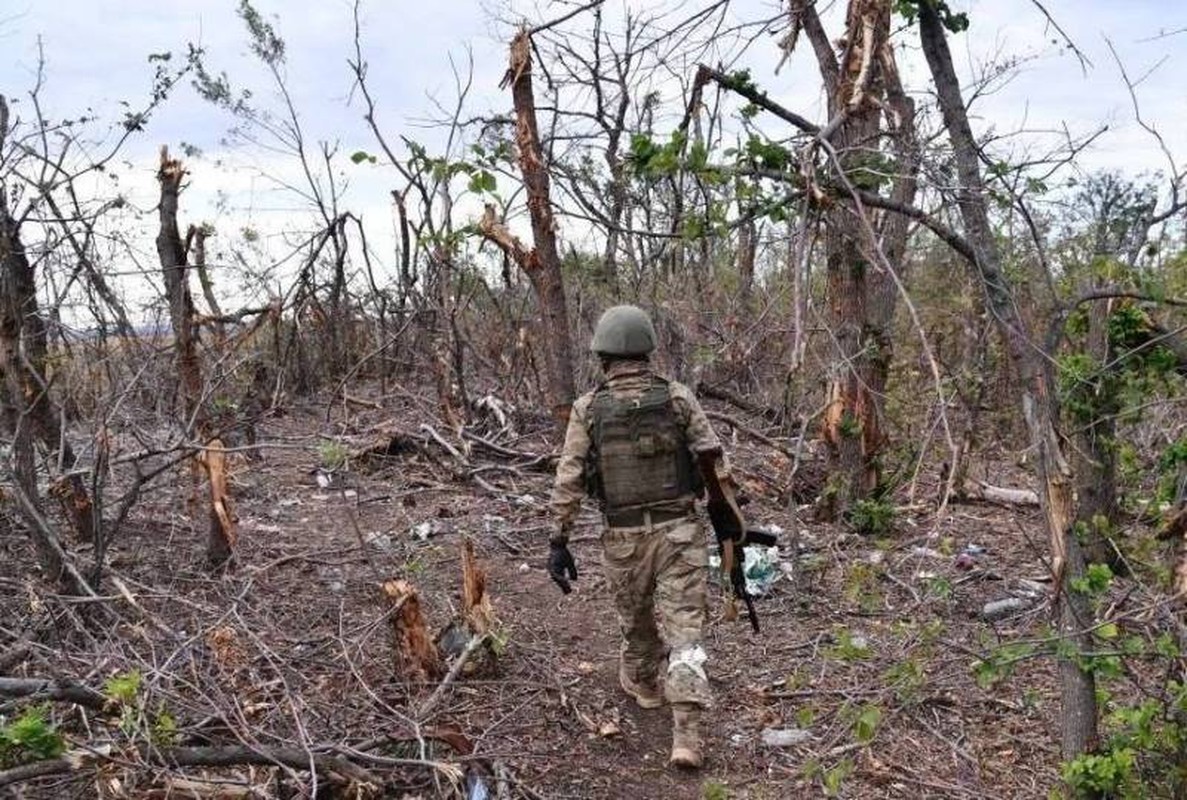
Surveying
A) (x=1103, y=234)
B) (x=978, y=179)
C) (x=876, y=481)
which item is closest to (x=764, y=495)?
(x=876, y=481)

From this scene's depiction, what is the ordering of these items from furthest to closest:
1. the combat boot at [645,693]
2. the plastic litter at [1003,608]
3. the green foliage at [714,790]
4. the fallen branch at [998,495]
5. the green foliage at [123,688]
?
the fallen branch at [998,495] → the plastic litter at [1003,608] → the combat boot at [645,693] → the green foliage at [714,790] → the green foliage at [123,688]

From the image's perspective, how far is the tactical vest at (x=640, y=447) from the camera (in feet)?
12.9

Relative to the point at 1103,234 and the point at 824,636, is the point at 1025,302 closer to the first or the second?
the point at 1103,234

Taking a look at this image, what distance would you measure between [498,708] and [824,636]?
1.79m

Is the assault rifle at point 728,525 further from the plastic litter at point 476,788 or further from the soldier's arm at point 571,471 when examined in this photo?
the plastic litter at point 476,788

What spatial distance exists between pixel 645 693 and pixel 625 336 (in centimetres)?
153

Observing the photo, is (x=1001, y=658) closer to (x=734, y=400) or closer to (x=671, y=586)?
(x=671, y=586)

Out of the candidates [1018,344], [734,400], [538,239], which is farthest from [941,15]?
[734,400]

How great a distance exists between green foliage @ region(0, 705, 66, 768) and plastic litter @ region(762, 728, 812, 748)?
2.53m

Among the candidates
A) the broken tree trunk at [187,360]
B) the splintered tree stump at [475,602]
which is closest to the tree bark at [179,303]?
the broken tree trunk at [187,360]

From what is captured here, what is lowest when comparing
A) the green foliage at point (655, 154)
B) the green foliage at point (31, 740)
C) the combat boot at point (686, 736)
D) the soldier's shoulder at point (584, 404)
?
the combat boot at point (686, 736)

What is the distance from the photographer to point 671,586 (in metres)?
3.99

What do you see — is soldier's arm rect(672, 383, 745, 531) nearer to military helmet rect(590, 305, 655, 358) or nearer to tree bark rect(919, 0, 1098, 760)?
military helmet rect(590, 305, 655, 358)

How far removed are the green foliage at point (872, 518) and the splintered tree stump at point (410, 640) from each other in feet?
11.1
